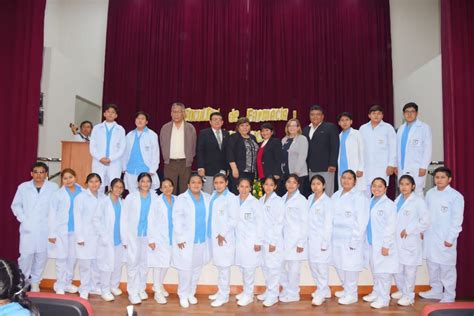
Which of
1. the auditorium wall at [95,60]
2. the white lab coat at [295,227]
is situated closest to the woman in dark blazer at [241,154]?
the white lab coat at [295,227]

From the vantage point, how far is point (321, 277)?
4258 mm

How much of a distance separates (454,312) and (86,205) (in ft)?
12.0

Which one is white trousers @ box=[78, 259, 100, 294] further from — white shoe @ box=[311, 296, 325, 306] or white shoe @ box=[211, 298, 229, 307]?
white shoe @ box=[311, 296, 325, 306]

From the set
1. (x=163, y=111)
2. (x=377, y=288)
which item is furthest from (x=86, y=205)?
(x=163, y=111)

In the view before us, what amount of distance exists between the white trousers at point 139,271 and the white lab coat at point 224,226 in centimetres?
74

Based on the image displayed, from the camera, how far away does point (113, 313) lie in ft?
12.5

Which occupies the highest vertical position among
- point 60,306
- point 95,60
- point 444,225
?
point 95,60

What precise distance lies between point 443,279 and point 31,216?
14.9 ft

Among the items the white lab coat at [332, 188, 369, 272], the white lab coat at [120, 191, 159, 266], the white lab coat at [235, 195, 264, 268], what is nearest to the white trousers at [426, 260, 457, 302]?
the white lab coat at [332, 188, 369, 272]

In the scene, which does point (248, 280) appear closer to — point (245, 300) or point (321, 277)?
point (245, 300)

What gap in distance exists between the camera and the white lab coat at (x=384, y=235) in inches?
162

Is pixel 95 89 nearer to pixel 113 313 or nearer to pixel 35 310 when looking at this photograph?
pixel 113 313

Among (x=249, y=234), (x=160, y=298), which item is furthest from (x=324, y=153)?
(x=160, y=298)

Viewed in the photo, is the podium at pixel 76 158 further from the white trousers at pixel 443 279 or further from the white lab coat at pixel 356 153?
the white trousers at pixel 443 279
